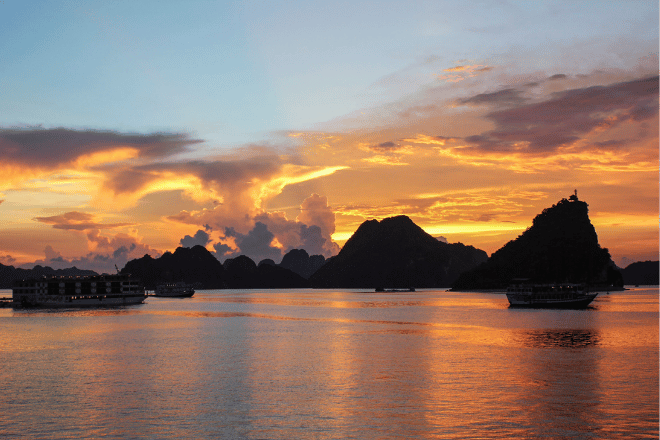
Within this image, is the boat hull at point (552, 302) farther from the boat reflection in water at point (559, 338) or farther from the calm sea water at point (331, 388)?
the calm sea water at point (331, 388)

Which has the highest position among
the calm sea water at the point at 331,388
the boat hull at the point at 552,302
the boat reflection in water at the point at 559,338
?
the calm sea water at the point at 331,388

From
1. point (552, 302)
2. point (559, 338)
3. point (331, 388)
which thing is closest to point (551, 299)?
point (552, 302)

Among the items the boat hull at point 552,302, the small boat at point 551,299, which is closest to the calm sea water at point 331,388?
the boat hull at point 552,302

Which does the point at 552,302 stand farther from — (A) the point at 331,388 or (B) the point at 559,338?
(A) the point at 331,388

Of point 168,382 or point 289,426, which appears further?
point 168,382

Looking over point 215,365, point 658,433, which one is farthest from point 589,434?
point 215,365

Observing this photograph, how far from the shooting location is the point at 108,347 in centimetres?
7356

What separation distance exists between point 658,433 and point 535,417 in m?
6.58

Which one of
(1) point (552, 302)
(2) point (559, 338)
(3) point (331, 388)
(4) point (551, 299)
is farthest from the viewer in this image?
(4) point (551, 299)

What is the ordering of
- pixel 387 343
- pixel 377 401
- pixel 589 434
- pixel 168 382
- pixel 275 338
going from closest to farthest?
pixel 589 434 < pixel 377 401 < pixel 168 382 < pixel 387 343 < pixel 275 338

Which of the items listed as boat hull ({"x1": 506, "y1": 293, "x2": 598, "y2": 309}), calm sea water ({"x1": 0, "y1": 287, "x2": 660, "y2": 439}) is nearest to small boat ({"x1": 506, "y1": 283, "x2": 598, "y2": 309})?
boat hull ({"x1": 506, "y1": 293, "x2": 598, "y2": 309})

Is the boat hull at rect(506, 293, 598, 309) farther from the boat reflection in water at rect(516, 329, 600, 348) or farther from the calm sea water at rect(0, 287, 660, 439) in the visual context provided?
the calm sea water at rect(0, 287, 660, 439)

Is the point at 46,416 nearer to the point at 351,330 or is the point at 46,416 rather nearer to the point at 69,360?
the point at 69,360

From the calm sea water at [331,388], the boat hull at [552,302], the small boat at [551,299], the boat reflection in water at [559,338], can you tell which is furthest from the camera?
the small boat at [551,299]
